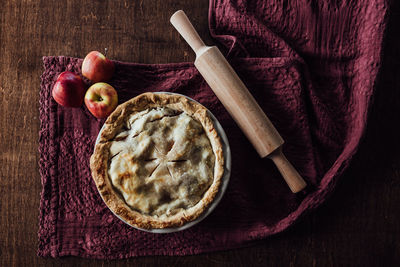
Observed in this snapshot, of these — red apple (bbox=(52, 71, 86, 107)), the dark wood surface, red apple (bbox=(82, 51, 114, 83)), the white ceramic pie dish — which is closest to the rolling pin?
the white ceramic pie dish

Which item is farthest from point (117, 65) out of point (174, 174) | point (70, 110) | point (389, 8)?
point (389, 8)

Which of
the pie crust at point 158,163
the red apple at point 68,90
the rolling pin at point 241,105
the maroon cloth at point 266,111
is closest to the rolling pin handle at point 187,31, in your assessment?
the rolling pin at point 241,105

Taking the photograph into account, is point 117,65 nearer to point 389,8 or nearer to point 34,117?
point 34,117

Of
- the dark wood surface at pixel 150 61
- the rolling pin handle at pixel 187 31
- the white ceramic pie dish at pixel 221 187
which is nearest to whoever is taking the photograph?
the white ceramic pie dish at pixel 221 187

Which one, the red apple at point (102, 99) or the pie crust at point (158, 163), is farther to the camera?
the red apple at point (102, 99)

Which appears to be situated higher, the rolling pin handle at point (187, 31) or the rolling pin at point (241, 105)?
the rolling pin handle at point (187, 31)

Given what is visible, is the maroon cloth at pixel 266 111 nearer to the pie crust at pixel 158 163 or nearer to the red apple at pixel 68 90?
the red apple at pixel 68 90

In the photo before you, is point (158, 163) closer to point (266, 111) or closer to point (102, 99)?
point (102, 99)

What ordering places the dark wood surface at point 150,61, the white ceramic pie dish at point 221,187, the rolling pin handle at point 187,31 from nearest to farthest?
1. the white ceramic pie dish at point 221,187
2. the rolling pin handle at point 187,31
3. the dark wood surface at point 150,61

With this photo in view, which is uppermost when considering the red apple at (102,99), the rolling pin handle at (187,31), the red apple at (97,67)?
the rolling pin handle at (187,31)
